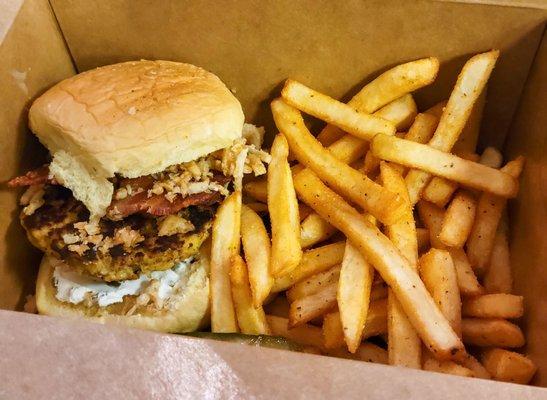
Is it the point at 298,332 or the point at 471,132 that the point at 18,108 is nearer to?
the point at 298,332

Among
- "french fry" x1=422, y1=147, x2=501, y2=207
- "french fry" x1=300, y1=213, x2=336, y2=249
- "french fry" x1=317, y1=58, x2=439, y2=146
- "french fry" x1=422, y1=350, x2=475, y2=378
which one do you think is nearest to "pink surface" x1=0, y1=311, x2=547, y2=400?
"french fry" x1=422, y1=350, x2=475, y2=378

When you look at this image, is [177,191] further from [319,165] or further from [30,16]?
[30,16]

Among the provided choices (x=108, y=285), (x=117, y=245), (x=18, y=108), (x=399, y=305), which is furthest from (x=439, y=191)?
(x=18, y=108)

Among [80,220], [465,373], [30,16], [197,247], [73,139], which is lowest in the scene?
[465,373]

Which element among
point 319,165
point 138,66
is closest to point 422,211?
point 319,165

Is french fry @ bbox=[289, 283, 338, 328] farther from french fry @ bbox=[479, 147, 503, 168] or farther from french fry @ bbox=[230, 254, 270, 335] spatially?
french fry @ bbox=[479, 147, 503, 168]

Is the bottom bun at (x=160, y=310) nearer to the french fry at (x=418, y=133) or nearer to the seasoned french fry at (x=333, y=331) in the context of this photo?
the seasoned french fry at (x=333, y=331)
